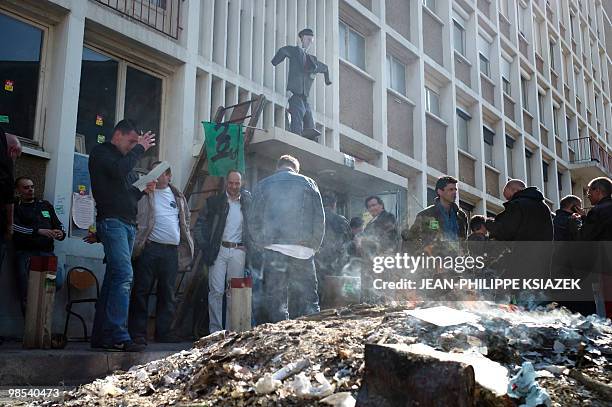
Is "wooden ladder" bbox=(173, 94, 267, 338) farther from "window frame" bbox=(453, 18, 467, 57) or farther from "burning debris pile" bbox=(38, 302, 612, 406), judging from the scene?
"window frame" bbox=(453, 18, 467, 57)

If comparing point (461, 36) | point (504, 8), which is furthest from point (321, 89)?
point (504, 8)

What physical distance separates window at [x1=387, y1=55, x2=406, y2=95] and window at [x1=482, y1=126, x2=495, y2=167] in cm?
473

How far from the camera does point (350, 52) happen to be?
13875 millimetres

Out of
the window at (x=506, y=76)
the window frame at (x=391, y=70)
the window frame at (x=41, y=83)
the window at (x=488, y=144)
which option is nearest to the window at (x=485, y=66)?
the window at (x=506, y=76)

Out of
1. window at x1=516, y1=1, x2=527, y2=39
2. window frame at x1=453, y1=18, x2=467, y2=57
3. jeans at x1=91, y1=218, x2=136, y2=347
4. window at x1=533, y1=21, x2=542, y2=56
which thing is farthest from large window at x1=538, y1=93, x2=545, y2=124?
jeans at x1=91, y1=218, x2=136, y2=347

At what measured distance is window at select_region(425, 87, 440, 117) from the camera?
663 inches

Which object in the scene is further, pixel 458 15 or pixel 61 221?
pixel 458 15

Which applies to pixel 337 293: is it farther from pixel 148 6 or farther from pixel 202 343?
pixel 148 6

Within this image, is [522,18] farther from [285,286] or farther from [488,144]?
[285,286]

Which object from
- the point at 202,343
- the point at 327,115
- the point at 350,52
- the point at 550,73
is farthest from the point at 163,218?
the point at 550,73

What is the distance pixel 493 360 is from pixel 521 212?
3408 millimetres

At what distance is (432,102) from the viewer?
675 inches

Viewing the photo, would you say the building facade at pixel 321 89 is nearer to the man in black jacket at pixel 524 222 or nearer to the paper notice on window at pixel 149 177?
the paper notice on window at pixel 149 177

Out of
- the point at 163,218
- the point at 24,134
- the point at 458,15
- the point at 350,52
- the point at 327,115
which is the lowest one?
the point at 163,218
